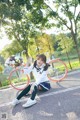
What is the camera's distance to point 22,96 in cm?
609

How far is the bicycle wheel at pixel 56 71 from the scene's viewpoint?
810cm

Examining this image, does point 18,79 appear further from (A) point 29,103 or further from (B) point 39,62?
(A) point 29,103

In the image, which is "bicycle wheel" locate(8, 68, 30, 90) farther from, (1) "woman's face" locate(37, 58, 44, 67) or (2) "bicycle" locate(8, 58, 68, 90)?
(1) "woman's face" locate(37, 58, 44, 67)

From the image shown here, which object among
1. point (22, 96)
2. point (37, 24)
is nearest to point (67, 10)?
point (37, 24)

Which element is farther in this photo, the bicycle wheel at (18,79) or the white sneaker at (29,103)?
the bicycle wheel at (18,79)

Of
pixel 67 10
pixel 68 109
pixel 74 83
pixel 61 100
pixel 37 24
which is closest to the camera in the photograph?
pixel 68 109

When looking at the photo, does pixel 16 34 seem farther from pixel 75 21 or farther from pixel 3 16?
pixel 75 21

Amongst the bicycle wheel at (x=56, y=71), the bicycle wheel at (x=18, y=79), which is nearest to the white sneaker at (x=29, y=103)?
the bicycle wheel at (x=18, y=79)

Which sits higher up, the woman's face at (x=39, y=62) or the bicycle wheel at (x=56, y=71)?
the woman's face at (x=39, y=62)

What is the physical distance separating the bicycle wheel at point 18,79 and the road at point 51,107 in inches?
50.2

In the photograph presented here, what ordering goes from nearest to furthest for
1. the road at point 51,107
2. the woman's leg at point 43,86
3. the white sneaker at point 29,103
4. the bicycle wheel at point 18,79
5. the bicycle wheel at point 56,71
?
the road at point 51,107, the white sneaker at point 29,103, the woman's leg at point 43,86, the bicycle wheel at point 18,79, the bicycle wheel at point 56,71

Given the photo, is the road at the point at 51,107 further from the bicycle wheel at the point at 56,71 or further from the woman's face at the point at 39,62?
the bicycle wheel at the point at 56,71

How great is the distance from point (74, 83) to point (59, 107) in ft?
7.03

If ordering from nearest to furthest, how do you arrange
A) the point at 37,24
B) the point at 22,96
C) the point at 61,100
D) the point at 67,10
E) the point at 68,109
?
the point at 68,109, the point at 61,100, the point at 22,96, the point at 67,10, the point at 37,24
